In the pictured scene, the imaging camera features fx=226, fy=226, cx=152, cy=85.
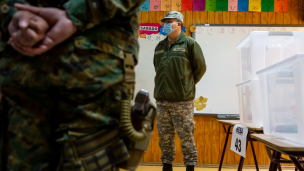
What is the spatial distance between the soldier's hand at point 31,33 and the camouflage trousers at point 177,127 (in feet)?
5.06

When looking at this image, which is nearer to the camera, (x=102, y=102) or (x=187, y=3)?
(x=102, y=102)

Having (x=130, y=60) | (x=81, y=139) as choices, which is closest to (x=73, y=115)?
(x=81, y=139)

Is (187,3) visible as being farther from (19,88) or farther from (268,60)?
(19,88)

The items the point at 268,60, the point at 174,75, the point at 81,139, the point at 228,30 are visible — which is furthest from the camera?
the point at 228,30

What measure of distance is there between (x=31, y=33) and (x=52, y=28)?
0.05m

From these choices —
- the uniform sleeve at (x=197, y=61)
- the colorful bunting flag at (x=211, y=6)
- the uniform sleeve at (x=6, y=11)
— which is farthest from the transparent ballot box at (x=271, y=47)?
the uniform sleeve at (x=6, y=11)

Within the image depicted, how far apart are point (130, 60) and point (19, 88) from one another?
30 centimetres

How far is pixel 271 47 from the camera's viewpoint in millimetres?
1580

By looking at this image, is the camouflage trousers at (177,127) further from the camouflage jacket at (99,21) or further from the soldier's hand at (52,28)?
the soldier's hand at (52,28)

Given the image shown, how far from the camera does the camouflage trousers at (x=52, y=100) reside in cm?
57

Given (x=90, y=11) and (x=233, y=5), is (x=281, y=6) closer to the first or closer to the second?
(x=233, y=5)

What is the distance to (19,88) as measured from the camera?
0.59m

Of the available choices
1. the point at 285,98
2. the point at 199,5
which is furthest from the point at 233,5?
the point at 285,98

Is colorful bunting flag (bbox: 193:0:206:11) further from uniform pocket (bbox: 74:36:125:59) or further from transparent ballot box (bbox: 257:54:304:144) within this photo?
uniform pocket (bbox: 74:36:125:59)
